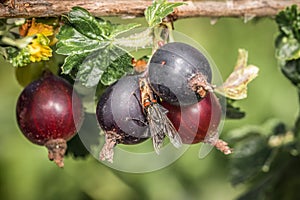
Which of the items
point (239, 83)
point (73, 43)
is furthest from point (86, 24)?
point (239, 83)

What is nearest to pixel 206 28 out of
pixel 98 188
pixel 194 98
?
pixel 98 188

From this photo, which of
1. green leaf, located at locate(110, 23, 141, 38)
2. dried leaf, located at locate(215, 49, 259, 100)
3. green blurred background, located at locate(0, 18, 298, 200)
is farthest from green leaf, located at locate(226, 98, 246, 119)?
green blurred background, located at locate(0, 18, 298, 200)

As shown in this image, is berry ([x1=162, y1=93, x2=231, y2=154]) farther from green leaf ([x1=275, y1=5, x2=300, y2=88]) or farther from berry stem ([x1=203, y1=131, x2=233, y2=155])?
green leaf ([x1=275, y1=5, x2=300, y2=88])

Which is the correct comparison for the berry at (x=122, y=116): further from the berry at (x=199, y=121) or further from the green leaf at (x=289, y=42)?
the green leaf at (x=289, y=42)

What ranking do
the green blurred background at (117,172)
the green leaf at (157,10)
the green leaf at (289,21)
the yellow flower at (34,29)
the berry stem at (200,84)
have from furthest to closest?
the green blurred background at (117,172) < the green leaf at (289,21) < the yellow flower at (34,29) < the green leaf at (157,10) < the berry stem at (200,84)

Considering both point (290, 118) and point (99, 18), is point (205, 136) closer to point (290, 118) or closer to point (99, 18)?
point (99, 18)

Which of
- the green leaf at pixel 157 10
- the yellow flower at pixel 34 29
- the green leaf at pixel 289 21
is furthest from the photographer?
the green leaf at pixel 289 21

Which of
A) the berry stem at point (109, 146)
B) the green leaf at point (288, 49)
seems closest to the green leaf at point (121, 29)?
the berry stem at point (109, 146)

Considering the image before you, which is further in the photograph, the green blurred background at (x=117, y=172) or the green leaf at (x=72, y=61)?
the green blurred background at (x=117, y=172)
